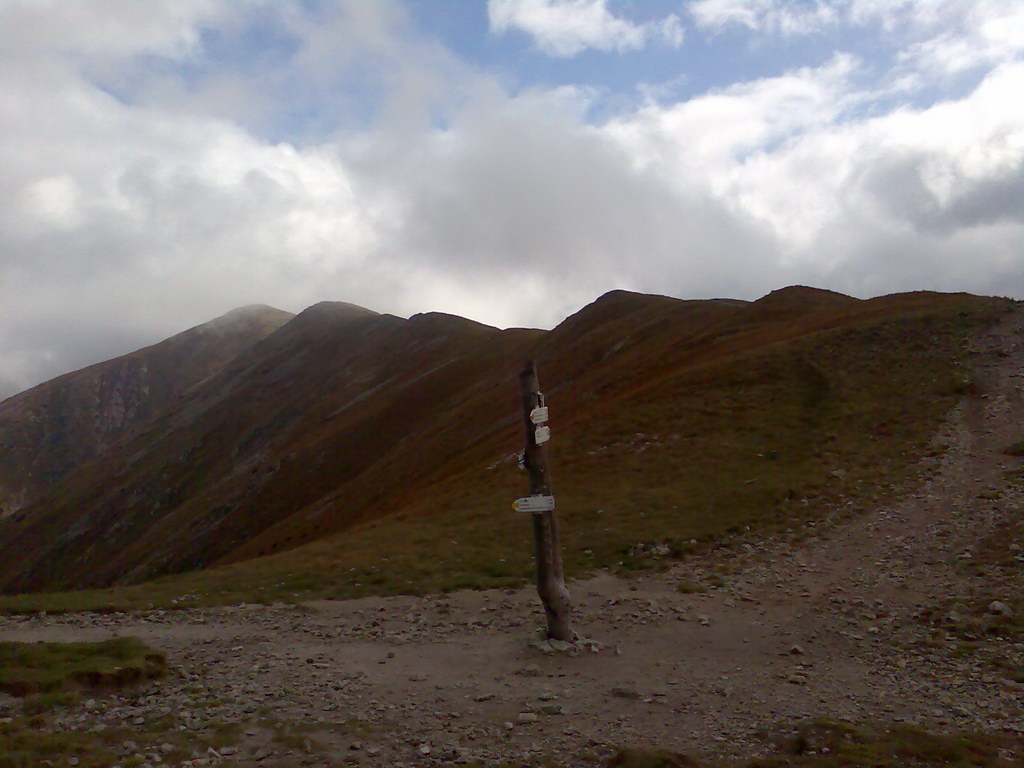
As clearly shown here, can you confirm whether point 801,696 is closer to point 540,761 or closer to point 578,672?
point 578,672

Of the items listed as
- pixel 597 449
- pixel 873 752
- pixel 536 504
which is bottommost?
pixel 873 752

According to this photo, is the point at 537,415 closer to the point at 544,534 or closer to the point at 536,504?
the point at 536,504

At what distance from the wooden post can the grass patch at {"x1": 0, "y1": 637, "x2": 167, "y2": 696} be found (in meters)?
6.39

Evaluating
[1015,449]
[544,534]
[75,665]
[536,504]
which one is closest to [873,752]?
[544,534]

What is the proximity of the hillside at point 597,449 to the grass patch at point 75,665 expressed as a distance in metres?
5.64

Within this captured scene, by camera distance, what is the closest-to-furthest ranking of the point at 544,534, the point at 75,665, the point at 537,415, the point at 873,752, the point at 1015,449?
the point at 873,752 < the point at 75,665 < the point at 544,534 < the point at 537,415 < the point at 1015,449

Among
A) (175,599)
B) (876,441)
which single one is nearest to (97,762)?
(175,599)

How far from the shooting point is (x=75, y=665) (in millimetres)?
11383

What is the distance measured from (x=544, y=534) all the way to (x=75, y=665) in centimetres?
789

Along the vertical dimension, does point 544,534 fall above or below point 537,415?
below

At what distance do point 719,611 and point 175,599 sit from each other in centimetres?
1261

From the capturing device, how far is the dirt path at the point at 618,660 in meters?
9.34

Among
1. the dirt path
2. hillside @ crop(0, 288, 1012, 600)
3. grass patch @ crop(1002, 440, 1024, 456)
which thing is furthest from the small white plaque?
grass patch @ crop(1002, 440, 1024, 456)

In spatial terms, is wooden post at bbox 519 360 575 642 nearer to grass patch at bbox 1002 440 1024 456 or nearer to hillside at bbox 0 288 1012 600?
hillside at bbox 0 288 1012 600
